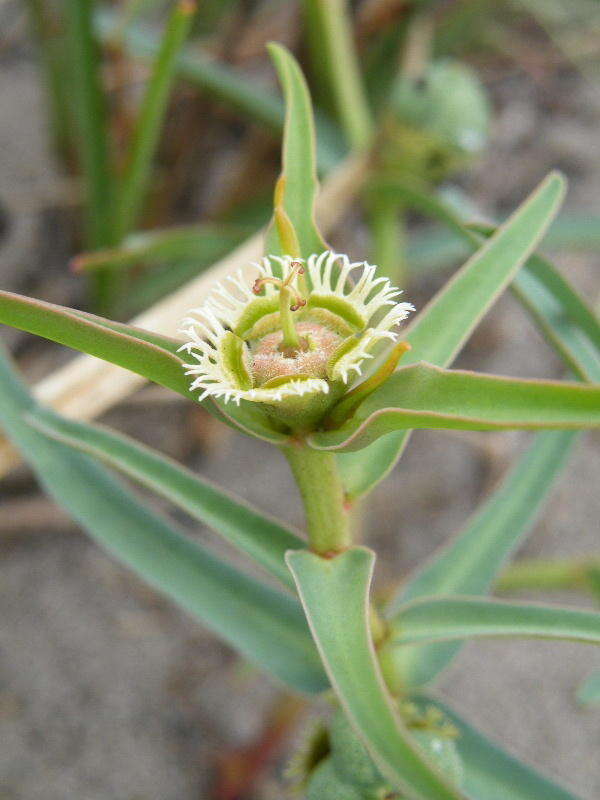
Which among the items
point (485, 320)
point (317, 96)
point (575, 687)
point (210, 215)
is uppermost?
point (317, 96)

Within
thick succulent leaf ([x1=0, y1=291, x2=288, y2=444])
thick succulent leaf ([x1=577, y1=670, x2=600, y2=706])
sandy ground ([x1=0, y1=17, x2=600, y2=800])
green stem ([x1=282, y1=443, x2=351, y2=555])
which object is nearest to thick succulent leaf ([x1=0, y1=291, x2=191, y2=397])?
thick succulent leaf ([x1=0, y1=291, x2=288, y2=444])

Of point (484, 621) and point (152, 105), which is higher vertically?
Answer: point (152, 105)

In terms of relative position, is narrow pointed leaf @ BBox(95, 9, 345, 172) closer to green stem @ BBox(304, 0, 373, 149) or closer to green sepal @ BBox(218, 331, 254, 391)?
green stem @ BBox(304, 0, 373, 149)

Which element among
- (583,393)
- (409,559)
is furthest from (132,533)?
(409,559)

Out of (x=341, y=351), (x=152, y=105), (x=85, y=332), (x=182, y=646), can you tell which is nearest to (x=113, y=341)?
(x=85, y=332)

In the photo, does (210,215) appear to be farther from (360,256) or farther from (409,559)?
(409,559)

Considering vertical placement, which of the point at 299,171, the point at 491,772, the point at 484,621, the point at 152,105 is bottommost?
the point at 491,772

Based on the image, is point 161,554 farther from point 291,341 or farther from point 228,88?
point 228,88
